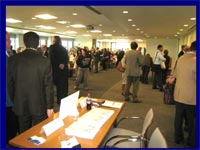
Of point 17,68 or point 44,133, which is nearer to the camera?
point 44,133

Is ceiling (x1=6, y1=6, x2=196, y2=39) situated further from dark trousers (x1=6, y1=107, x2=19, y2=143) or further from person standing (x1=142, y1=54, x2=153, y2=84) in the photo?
dark trousers (x1=6, y1=107, x2=19, y2=143)

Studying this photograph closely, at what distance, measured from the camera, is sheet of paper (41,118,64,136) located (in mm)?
1865

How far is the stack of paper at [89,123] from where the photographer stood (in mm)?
1881

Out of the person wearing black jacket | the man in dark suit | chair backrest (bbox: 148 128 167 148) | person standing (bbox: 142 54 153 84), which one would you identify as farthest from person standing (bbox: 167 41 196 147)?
person standing (bbox: 142 54 153 84)

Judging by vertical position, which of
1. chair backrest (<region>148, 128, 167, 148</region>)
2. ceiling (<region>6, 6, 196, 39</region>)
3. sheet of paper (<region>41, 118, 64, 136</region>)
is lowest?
chair backrest (<region>148, 128, 167, 148</region>)

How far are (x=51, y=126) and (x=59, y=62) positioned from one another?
Result: 287cm

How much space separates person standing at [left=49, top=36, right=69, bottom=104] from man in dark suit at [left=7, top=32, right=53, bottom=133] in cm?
221

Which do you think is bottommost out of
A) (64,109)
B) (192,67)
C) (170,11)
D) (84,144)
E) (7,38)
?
(84,144)

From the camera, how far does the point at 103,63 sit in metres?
13.5

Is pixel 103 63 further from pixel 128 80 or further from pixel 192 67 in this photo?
pixel 192 67

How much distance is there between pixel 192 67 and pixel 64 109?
1.67 m

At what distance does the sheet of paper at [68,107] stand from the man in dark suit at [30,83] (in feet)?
0.72

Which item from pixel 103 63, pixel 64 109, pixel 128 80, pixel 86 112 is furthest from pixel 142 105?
pixel 103 63

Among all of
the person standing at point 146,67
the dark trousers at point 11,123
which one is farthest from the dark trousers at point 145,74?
the dark trousers at point 11,123
